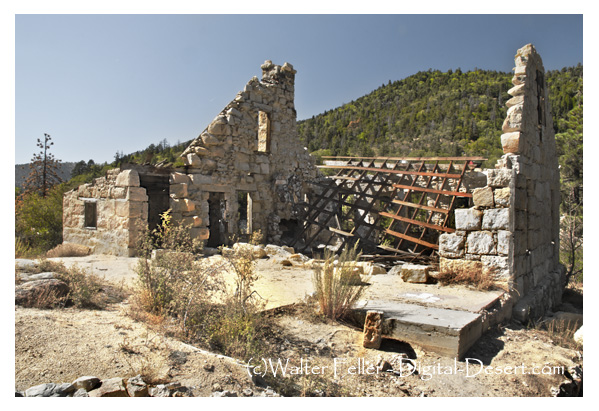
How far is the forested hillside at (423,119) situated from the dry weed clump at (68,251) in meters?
21.6

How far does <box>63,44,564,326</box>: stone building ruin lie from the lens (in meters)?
6.19

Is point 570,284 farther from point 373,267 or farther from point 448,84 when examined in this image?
point 448,84

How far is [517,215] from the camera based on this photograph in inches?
240

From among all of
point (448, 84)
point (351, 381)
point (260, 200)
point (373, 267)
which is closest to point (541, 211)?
point (373, 267)

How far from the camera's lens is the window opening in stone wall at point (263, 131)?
11516 millimetres

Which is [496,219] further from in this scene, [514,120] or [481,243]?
[514,120]

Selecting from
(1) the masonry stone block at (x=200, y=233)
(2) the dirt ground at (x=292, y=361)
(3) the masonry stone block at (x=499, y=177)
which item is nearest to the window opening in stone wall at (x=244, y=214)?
(1) the masonry stone block at (x=200, y=233)

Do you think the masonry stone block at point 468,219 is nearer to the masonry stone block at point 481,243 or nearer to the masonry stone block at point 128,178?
the masonry stone block at point 481,243

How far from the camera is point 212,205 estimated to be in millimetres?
12242

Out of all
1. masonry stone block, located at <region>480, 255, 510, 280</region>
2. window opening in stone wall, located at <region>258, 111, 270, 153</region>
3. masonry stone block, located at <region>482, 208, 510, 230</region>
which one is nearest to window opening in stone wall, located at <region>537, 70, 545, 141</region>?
masonry stone block, located at <region>482, 208, 510, 230</region>

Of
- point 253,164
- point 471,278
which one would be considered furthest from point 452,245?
point 253,164

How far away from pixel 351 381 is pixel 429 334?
1130 mm

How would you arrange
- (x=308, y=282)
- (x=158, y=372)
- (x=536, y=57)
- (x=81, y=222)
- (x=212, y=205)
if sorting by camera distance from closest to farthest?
(x=158, y=372), (x=308, y=282), (x=536, y=57), (x=81, y=222), (x=212, y=205)

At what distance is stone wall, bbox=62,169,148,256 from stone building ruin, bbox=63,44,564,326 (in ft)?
0.09
